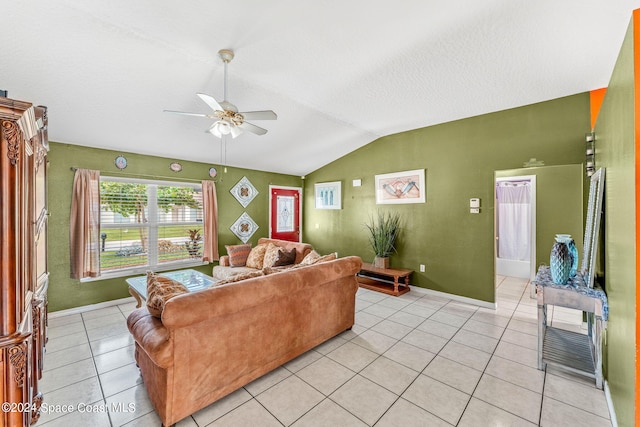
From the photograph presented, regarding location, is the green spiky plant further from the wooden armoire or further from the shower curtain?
the wooden armoire

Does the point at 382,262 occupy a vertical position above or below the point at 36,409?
above

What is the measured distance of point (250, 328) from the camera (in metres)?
2.02

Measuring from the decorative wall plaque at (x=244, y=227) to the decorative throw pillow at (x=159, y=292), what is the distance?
3141 mm

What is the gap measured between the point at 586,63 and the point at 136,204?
5915mm

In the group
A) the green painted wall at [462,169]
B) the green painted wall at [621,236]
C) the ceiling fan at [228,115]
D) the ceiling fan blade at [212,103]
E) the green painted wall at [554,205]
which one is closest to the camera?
the green painted wall at [621,236]

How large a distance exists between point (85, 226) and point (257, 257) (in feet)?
8.14

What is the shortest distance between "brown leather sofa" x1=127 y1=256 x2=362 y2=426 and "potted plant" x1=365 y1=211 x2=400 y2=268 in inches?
90.1

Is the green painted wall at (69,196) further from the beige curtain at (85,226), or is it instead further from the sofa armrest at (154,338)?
the sofa armrest at (154,338)

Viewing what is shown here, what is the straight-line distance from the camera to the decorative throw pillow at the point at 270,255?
169 inches

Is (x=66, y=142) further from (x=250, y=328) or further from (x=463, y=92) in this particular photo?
(x=463, y=92)

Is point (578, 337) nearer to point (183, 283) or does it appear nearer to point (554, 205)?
point (554, 205)

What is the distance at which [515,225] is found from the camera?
546cm

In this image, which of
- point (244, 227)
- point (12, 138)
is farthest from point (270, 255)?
point (12, 138)

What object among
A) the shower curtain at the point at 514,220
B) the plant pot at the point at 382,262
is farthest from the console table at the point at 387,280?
the shower curtain at the point at 514,220
